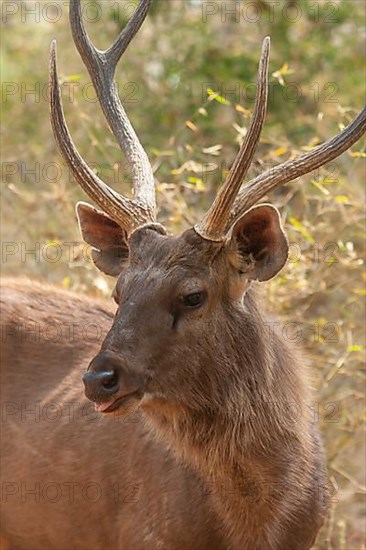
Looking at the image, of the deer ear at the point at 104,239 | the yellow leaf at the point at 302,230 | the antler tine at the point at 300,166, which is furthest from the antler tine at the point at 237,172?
the yellow leaf at the point at 302,230

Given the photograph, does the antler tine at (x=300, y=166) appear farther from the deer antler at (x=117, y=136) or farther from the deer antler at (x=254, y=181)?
the deer antler at (x=117, y=136)

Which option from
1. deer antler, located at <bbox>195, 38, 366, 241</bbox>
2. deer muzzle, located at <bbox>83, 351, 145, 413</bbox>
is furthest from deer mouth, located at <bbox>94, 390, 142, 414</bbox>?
deer antler, located at <bbox>195, 38, 366, 241</bbox>

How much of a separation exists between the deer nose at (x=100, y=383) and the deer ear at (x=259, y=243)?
838mm

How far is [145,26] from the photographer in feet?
37.6

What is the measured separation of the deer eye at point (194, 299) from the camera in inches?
203

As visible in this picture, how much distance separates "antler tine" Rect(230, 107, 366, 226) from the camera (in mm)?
5285

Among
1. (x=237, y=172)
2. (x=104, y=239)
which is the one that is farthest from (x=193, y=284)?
(x=104, y=239)

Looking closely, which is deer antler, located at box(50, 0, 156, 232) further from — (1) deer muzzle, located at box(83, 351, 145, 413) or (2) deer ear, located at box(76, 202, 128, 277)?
(1) deer muzzle, located at box(83, 351, 145, 413)

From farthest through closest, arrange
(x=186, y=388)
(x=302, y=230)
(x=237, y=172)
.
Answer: (x=302, y=230) < (x=186, y=388) < (x=237, y=172)

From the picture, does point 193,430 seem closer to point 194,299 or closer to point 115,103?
point 194,299

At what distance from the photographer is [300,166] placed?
530 centimetres

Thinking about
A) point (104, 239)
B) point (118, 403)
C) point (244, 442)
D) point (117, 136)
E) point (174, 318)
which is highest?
point (117, 136)

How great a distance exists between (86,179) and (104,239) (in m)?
0.42

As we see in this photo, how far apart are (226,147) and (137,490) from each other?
5350 millimetres
